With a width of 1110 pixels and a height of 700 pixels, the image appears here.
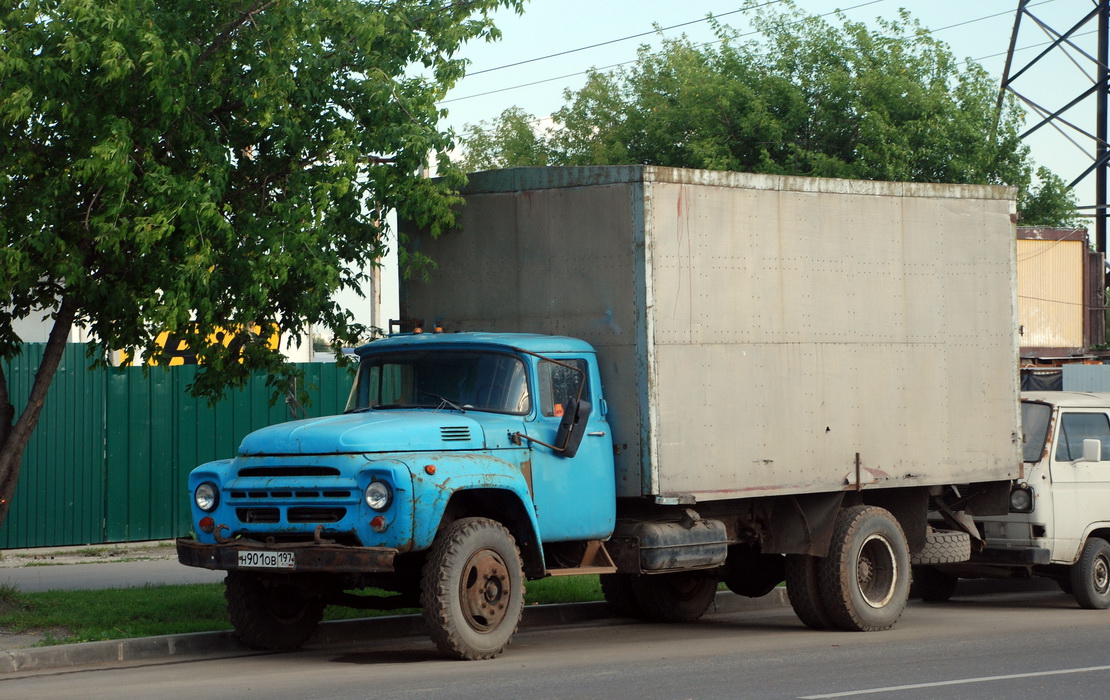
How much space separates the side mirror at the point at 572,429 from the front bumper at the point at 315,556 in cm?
161

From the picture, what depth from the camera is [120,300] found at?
1109 cm

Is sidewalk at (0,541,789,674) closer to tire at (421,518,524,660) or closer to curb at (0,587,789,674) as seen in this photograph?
curb at (0,587,789,674)

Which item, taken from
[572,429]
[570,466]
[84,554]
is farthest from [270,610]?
[84,554]

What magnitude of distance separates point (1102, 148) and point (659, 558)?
2777cm

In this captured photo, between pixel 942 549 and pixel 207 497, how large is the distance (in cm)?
633

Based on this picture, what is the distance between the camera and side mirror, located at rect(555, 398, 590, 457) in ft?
33.9

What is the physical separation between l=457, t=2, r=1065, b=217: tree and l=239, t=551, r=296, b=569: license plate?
63.5 feet

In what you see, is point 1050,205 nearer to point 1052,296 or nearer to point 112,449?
point 1052,296

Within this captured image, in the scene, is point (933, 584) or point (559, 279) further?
point (933, 584)

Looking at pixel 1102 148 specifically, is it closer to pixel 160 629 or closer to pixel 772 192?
pixel 772 192

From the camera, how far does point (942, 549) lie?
501 inches

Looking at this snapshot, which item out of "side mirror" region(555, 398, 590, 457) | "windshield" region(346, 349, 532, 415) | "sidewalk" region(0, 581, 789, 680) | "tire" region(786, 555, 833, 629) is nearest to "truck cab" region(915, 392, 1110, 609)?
"tire" region(786, 555, 833, 629)

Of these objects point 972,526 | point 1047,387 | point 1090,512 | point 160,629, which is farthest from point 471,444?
point 1047,387

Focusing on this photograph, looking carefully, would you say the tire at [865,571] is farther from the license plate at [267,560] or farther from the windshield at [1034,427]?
the license plate at [267,560]
